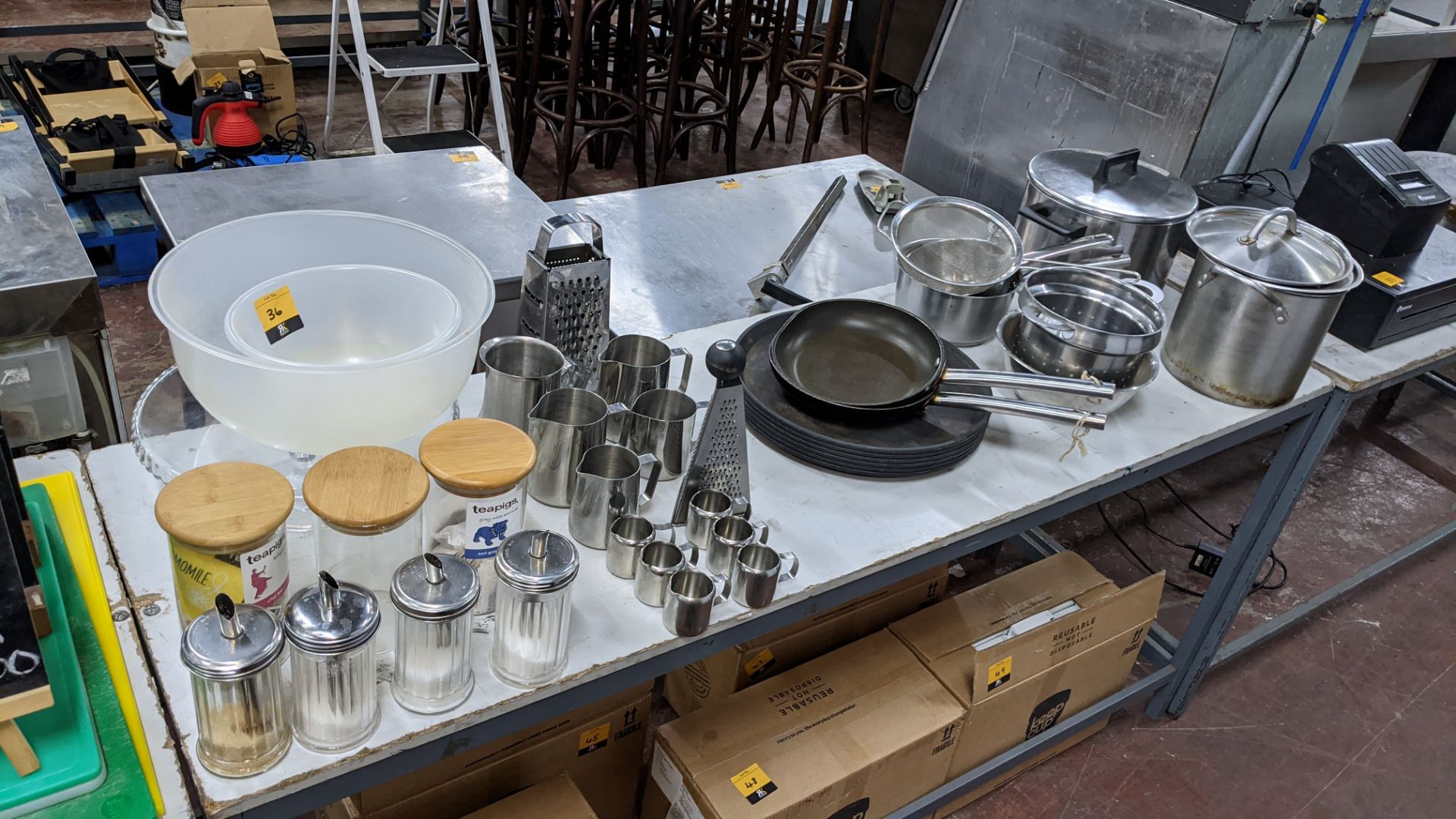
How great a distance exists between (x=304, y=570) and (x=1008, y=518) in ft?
3.28

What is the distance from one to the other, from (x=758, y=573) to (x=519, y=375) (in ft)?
1.51

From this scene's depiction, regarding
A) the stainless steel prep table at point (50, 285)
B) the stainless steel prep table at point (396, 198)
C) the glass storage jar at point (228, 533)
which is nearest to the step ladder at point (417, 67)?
the stainless steel prep table at point (396, 198)

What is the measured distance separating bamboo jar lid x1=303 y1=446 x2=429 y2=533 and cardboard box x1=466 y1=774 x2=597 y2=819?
0.68m

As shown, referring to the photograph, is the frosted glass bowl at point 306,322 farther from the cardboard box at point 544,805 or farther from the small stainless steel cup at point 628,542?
the cardboard box at point 544,805

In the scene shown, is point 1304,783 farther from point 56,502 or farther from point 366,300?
point 56,502

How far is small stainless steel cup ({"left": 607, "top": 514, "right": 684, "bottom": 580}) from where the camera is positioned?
1.31 m

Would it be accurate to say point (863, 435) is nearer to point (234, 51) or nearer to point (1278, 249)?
point (1278, 249)

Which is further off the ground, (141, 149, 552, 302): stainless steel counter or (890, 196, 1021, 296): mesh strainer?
(890, 196, 1021, 296): mesh strainer

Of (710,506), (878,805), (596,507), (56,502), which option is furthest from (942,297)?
(56,502)

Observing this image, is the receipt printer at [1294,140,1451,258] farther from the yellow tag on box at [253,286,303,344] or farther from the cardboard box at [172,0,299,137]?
the cardboard box at [172,0,299,137]

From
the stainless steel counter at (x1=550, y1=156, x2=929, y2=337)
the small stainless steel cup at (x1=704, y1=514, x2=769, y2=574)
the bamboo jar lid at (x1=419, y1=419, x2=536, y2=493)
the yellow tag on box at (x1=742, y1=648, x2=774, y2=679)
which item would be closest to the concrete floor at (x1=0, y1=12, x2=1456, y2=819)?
the yellow tag on box at (x1=742, y1=648, x2=774, y2=679)

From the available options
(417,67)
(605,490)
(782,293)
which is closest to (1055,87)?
(782,293)

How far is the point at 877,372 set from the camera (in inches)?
66.6

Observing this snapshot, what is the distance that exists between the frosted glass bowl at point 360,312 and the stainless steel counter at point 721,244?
2.31 ft
